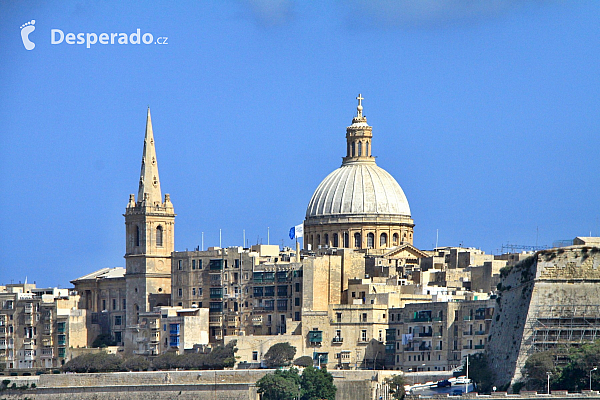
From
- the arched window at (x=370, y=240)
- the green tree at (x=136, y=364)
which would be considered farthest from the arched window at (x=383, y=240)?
the green tree at (x=136, y=364)

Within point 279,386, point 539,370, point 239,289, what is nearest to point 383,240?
point 239,289

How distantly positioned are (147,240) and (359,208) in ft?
41.2

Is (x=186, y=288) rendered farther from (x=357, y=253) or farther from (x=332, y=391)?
(x=332, y=391)

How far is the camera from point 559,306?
82.4 metres

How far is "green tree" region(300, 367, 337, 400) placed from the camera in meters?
90.7

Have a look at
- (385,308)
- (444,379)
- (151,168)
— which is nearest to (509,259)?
(385,308)

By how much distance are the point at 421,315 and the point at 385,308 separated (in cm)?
371

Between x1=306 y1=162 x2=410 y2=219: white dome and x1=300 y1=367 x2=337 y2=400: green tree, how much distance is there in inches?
831

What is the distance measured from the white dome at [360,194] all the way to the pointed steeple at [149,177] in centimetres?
1037

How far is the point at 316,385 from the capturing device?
91062 mm

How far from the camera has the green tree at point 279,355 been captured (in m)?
96.4

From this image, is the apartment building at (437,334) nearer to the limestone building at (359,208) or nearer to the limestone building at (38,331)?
the limestone building at (359,208)

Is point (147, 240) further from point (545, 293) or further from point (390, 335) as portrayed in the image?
point (545, 293)

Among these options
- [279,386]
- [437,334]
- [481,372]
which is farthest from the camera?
[437,334]
